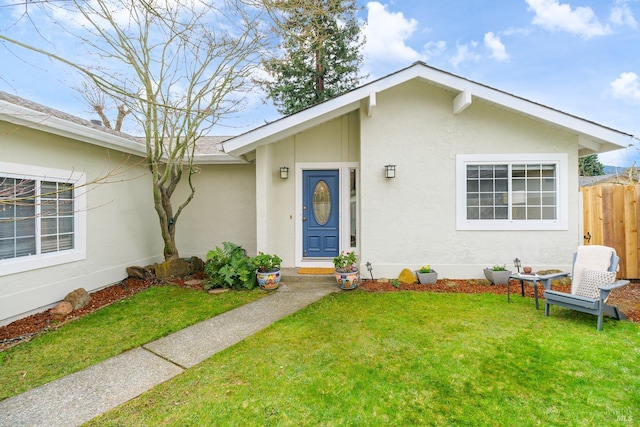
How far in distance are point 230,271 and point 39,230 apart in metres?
3.31

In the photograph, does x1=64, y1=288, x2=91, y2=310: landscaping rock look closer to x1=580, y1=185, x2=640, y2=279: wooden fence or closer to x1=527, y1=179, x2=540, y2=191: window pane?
x1=527, y1=179, x2=540, y2=191: window pane

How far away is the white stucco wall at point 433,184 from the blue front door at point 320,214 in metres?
1.10

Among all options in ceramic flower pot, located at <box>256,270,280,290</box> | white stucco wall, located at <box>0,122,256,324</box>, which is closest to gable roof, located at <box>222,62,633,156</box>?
white stucco wall, located at <box>0,122,256,324</box>

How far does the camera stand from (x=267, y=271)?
6227 mm

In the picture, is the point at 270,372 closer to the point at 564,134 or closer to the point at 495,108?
the point at 495,108

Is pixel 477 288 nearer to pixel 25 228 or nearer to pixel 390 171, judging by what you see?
pixel 390 171

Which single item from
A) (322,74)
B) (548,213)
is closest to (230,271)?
(548,213)

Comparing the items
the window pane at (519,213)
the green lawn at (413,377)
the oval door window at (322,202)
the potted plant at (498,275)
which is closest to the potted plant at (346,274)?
the green lawn at (413,377)

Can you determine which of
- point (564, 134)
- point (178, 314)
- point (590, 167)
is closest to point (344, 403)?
point (178, 314)

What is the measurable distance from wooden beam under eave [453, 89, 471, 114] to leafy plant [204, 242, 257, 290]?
5661mm

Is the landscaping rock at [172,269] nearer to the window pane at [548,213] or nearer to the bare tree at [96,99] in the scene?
the bare tree at [96,99]

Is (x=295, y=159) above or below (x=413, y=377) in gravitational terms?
above

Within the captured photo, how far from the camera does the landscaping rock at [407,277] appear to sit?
654 centimetres

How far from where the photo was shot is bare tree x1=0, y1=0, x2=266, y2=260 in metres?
6.09
